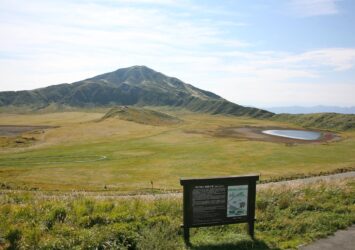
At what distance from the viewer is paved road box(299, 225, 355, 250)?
12.6 metres

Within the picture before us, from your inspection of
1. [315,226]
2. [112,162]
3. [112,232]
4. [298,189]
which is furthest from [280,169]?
[112,232]

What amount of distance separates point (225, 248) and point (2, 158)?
84.3m

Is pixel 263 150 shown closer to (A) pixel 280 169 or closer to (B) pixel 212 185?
(A) pixel 280 169

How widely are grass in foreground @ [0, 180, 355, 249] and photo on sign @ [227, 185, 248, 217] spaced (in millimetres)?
827

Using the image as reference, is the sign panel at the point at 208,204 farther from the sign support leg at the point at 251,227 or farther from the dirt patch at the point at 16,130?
the dirt patch at the point at 16,130

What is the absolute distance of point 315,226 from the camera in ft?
46.9

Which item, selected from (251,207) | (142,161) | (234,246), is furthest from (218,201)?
(142,161)

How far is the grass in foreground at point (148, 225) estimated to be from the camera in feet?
37.7

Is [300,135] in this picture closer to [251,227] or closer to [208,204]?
[251,227]

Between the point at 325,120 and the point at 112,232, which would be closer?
the point at 112,232

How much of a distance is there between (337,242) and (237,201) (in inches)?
145

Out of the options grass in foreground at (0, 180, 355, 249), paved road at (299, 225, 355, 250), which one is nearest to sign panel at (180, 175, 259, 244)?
grass in foreground at (0, 180, 355, 249)

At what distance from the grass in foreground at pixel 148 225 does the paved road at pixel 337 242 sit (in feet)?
1.04

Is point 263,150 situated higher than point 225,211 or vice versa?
point 225,211
